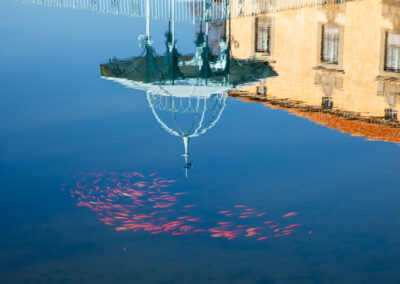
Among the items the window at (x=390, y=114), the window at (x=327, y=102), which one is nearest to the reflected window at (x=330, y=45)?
the window at (x=327, y=102)

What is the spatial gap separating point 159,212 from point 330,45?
665 inches

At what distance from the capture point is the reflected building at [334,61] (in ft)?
76.8

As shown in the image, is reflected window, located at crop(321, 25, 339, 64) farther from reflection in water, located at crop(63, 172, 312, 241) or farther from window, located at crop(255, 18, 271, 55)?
reflection in water, located at crop(63, 172, 312, 241)

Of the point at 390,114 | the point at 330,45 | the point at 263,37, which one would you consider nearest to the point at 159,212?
the point at 390,114

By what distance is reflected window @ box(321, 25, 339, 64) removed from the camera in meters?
29.3

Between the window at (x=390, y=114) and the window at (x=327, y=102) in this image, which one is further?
the window at (x=327, y=102)

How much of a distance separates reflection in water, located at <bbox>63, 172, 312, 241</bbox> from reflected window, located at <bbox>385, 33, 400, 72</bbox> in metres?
13.9

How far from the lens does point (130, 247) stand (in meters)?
13.6

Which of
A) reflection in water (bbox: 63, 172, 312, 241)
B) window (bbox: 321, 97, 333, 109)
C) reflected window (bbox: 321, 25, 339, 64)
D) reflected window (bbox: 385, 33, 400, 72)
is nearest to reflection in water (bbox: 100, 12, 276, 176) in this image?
window (bbox: 321, 97, 333, 109)

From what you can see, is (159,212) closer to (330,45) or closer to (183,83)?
(183,83)

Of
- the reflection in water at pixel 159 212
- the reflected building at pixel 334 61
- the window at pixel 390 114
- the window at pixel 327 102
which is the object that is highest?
the reflected building at pixel 334 61

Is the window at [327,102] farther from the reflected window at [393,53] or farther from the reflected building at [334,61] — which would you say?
the reflected window at [393,53]

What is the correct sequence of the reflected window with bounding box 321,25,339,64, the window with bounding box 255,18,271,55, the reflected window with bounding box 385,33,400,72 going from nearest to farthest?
the reflected window with bounding box 385,33,400,72 → the reflected window with bounding box 321,25,339,64 → the window with bounding box 255,18,271,55

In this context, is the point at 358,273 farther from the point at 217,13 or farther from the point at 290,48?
the point at 217,13
